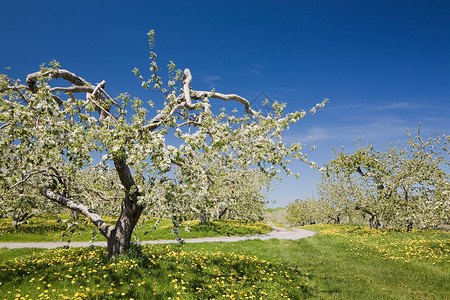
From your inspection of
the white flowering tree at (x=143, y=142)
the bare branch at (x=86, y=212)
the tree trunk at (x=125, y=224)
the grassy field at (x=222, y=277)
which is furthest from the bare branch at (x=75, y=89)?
the grassy field at (x=222, y=277)

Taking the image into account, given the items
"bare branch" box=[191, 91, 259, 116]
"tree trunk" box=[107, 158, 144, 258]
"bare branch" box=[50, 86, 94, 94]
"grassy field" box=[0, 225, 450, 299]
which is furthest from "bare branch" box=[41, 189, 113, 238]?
"bare branch" box=[191, 91, 259, 116]

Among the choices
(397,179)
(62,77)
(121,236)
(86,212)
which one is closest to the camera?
(62,77)

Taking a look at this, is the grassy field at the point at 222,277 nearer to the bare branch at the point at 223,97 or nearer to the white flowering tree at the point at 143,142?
the white flowering tree at the point at 143,142

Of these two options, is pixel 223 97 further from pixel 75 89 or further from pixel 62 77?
pixel 62 77

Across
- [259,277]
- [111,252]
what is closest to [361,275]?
[259,277]

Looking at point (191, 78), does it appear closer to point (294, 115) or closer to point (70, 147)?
point (294, 115)

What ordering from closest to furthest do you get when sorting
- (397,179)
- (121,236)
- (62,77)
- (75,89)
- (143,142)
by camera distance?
(143,142) < (62,77) < (75,89) < (121,236) < (397,179)

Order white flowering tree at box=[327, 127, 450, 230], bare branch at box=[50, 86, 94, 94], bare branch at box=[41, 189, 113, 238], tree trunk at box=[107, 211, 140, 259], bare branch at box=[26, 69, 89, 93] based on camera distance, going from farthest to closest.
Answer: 1. white flowering tree at box=[327, 127, 450, 230]
2. bare branch at box=[41, 189, 113, 238]
3. tree trunk at box=[107, 211, 140, 259]
4. bare branch at box=[50, 86, 94, 94]
5. bare branch at box=[26, 69, 89, 93]

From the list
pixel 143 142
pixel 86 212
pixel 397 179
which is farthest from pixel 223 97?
pixel 397 179

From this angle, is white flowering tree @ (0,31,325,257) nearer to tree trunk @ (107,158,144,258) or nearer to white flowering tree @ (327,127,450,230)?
tree trunk @ (107,158,144,258)

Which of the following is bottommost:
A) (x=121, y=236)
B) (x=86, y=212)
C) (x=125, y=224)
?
(x=121, y=236)

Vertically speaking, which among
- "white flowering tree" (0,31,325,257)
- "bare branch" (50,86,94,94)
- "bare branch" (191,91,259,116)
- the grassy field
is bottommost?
the grassy field

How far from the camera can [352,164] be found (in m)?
31.6

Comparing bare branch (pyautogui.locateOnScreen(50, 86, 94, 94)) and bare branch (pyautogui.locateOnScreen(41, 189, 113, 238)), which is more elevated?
bare branch (pyautogui.locateOnScreen(50, 86, 94, 94))
